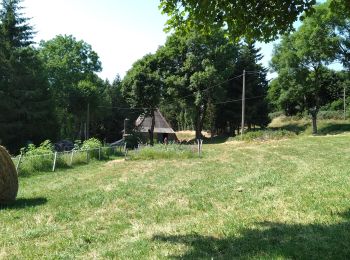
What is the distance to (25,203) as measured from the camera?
12203 millimetres

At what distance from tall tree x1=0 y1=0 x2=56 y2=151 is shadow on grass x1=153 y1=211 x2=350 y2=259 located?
42.1 meters

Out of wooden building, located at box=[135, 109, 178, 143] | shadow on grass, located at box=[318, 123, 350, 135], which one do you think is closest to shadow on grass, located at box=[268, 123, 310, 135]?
shadow on grass, located at box=[318, 123, 350, 135]

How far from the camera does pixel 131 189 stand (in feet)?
46.0

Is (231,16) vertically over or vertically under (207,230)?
over

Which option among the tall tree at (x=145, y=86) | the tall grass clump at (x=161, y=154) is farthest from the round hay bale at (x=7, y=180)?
the tall tree at (x=145, y=86)

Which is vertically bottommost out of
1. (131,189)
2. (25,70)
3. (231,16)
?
(131,189)

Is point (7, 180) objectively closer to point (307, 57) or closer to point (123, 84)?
point (307, 57)

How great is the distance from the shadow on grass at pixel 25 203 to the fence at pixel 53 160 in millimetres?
8781

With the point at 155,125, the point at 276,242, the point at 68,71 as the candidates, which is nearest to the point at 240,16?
the point at 276,242

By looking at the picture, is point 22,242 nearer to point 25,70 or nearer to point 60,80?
point 25,70

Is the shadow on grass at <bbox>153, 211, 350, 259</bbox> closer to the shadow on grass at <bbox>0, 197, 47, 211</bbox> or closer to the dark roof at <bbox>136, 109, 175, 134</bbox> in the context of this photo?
the shadow on grass at <bbox>0, 197, 47, 211</bbox>

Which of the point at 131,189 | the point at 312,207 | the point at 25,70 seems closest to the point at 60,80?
the point at 25,70

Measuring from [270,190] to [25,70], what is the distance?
42.7 metres

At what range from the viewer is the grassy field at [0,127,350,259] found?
21.8 feet
